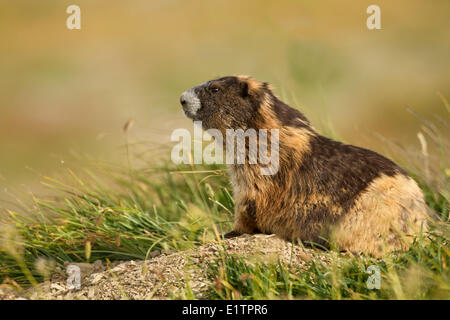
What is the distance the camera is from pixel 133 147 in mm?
6484

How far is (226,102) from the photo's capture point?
4746mm

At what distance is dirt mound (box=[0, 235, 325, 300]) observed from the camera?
12.3 ft

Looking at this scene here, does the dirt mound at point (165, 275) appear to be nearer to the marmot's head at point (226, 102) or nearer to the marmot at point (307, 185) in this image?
the marmot at point (307, 185)

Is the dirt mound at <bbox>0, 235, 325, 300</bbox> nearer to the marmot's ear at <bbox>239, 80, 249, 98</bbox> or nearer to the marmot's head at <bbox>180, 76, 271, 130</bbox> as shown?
the marmot's head at <bbox>180, 76, 271, 130</bbox>

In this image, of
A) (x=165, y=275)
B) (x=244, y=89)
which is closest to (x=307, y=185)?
(x=244, y=89)

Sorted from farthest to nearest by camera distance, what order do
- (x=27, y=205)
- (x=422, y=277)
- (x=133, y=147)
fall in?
1. (x=133, y=147)
2. (x=27, y=205)
3. (x=422, y=277)

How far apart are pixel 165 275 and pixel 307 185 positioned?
4.81 feet

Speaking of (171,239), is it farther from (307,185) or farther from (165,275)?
(307,185)

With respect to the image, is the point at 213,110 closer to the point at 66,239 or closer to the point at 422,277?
the point at 66,239

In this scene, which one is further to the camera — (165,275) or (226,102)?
(226,102)

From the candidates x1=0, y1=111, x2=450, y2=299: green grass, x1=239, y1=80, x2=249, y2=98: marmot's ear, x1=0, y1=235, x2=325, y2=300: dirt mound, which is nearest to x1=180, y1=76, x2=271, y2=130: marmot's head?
x1=239, y1=80, x2=249, y2=98: marmot's ear

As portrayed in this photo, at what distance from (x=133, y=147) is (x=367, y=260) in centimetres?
356

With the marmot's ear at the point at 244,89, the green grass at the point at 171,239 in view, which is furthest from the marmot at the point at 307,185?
the green grass at the point at 171,239
